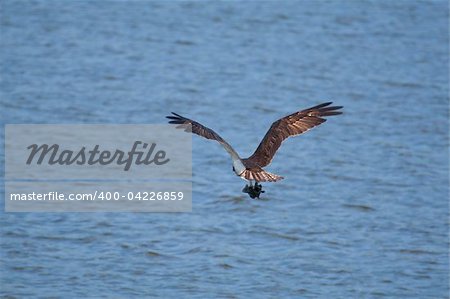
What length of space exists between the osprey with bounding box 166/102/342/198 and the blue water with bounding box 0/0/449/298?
2.06m

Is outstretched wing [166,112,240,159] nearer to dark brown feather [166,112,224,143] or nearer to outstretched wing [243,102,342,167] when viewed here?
dark brown feather [166,112,224,143]

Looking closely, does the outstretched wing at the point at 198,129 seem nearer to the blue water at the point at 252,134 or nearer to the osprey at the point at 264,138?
the osprey at the point at 264,138

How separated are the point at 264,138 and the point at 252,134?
201 inches

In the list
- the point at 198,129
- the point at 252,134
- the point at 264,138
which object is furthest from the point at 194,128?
the point at 252,134

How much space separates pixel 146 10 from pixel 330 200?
281 inches

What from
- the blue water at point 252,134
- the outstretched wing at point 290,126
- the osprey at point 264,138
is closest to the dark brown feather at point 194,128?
the osprey at point 264,138

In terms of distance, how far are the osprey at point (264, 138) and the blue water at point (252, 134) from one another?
2.06 m

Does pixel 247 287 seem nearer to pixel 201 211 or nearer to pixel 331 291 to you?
pixel 331 291

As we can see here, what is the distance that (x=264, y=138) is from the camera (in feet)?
24.1

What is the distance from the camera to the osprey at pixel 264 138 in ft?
21.5

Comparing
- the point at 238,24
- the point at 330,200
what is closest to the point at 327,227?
the point at 330,200

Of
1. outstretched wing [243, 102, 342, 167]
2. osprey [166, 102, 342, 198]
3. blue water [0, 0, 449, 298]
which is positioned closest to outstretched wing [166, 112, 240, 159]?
osprey [166, 102, 342, 198]

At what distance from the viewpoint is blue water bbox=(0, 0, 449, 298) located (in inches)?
370

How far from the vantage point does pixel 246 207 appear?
428 inches
